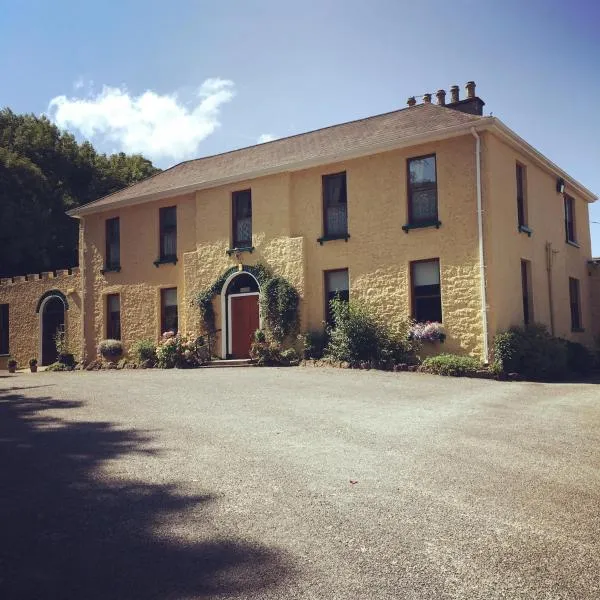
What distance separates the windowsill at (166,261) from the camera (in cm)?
2148

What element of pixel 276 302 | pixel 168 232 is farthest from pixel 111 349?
pixel 276 302

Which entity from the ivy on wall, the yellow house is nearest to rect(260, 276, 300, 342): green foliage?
the ivy on wall

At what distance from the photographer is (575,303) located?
21438mm

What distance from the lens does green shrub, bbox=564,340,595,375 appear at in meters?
17.5

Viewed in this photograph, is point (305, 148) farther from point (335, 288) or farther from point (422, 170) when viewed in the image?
point (335, 288)

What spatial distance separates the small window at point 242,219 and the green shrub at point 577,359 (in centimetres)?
1035

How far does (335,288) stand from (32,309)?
1437cm

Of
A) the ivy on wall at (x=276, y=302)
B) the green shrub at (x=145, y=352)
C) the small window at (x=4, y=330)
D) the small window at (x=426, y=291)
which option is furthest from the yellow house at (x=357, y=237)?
the small window at (x=4, y=330)

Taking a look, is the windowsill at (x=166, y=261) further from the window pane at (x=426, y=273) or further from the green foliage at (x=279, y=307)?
the window pane at (x=426, y=273)

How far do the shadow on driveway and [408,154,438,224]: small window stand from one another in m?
12.3

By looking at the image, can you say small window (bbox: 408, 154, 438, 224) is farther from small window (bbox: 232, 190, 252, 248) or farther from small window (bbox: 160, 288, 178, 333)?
small window (bbox: 160, 288, 178, 333)

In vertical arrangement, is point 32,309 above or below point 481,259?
below

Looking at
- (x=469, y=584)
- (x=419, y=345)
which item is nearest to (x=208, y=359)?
(x=419, y=345)

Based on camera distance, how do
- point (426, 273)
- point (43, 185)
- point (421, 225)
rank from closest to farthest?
1. point (421, 225)
2. point (426, 273)
3. point (43, 185)
